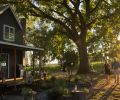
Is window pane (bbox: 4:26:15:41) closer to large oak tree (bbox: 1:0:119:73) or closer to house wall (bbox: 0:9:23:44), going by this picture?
house wall (bbox: 0:9:23:44)

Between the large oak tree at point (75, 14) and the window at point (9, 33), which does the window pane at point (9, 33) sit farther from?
the large oak tree at point (75, 14)

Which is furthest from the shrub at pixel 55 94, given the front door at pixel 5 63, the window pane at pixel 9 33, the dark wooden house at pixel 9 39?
the window pane at pixel 9 33

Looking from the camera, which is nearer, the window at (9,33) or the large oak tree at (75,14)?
the window at (9,33)

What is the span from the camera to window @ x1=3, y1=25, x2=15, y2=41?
3031 centimetres

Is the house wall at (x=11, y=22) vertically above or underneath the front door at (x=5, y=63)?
above

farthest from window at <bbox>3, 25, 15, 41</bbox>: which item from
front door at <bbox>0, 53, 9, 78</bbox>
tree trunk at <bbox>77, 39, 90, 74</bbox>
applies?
tree trunk at <bbox>77, 39, 90, 74</bbox>

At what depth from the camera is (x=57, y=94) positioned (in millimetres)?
16844

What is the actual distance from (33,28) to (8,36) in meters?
23.3

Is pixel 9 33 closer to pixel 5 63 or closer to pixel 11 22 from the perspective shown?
pixel 11 22

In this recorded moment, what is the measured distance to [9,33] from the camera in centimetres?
3112

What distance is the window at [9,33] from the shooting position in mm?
30312

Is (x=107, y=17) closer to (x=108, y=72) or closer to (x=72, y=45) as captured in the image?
(x=108, y=72)

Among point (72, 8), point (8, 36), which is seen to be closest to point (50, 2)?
point (72, 8)

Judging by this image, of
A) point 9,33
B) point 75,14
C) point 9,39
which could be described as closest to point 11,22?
point 9,33
